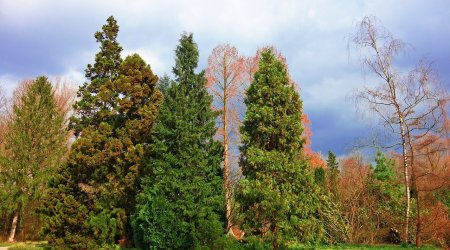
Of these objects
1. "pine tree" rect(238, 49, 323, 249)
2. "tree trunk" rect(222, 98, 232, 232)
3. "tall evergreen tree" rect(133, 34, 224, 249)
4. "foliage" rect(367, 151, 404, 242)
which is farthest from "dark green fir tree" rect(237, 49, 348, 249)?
"foliage" rect(367, 151, 404, 242)

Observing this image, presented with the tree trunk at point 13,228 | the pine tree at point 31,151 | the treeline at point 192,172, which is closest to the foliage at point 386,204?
the treeline at point 192,172

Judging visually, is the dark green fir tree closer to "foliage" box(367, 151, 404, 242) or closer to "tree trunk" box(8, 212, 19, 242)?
"foliage" box(367, 151, 404, 242)

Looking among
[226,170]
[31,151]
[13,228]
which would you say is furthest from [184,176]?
[13,228]

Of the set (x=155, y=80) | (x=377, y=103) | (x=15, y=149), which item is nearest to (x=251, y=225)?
(x=377, y=103)

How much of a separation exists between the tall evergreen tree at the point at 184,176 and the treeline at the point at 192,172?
4 centimetres

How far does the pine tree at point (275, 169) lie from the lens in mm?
13438

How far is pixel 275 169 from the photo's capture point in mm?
→ 13797

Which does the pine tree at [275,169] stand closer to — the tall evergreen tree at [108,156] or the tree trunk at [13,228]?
the tall evergreen tree at [108,156]

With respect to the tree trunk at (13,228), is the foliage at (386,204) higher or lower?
higher

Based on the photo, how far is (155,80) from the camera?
19938 mm

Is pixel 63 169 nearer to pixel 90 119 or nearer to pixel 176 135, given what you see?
pixel 90 119

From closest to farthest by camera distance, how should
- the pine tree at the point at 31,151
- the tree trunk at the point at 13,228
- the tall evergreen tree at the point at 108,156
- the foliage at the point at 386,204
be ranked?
1. the tall evergreen tree at the point at 108,156
2. the foliage at the point at 386,204
3. the tree trunk at the point at 13,228
4. the pine tree at the point at 31,151

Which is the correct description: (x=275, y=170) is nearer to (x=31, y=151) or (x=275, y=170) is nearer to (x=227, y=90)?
(x=227, y=90)

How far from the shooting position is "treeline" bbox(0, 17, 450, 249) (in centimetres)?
1396
